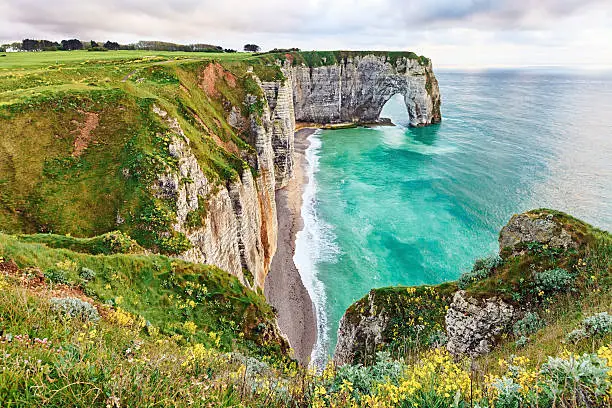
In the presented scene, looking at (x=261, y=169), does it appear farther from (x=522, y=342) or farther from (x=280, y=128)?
(x=522, y=342)

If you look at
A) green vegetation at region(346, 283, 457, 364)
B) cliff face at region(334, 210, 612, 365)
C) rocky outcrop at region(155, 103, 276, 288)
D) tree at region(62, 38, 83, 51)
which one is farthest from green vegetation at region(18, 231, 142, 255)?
tree at region(62, 38, 83, 51)

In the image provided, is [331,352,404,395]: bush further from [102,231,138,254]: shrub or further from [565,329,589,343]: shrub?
[102,231,138,254]: shrub

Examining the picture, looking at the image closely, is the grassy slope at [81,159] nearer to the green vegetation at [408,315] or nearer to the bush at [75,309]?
the bush at [75,309]

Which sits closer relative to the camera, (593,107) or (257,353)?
(257,353)

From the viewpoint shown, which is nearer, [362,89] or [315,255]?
[315,255]

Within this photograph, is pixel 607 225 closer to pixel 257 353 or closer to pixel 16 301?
pixel 257 353

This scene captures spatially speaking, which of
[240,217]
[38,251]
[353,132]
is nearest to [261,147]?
[240,217]

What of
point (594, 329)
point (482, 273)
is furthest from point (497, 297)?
point (594, 329)
